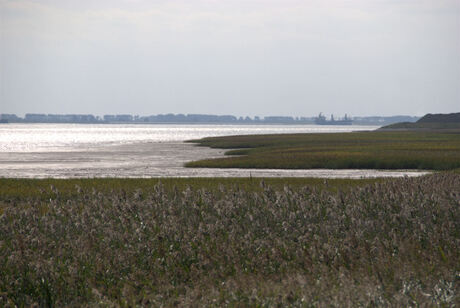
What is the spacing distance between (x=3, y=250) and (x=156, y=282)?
3424 mm

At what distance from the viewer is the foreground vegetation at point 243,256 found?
30.1ft

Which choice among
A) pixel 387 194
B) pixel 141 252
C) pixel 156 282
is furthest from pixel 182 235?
pixel 387 194

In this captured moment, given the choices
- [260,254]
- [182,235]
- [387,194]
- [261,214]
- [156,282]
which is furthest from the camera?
[387,194]

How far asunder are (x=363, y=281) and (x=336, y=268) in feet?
5.05

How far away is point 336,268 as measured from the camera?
1117 cm

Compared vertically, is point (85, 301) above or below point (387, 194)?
below

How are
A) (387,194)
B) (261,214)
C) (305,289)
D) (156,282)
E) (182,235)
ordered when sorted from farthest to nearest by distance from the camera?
(387,194) → (261,214) → (182,235) → (156,282) → (305,289)

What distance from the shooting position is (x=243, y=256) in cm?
1174

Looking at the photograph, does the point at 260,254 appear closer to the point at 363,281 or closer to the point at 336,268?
the point at 336,268

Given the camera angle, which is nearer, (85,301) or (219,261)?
(85,301)

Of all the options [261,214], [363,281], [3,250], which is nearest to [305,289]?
[363,281]

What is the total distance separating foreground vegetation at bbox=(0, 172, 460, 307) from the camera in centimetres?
917

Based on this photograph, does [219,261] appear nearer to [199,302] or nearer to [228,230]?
[228,230]

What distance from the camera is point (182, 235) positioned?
42.0 feet
